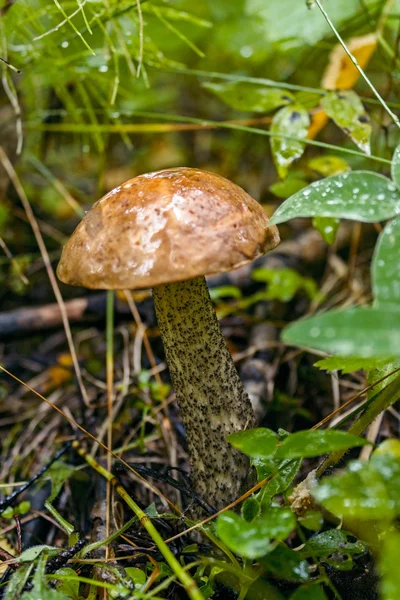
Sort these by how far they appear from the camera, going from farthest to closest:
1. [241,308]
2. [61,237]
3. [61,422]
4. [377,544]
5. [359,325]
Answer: [61,237] → [241,308] → [61,422] → [377,544] → [359,325]

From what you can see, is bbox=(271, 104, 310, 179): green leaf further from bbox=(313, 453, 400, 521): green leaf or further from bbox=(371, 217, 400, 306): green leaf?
bbox=(313, 453, 400, 521): green leaf

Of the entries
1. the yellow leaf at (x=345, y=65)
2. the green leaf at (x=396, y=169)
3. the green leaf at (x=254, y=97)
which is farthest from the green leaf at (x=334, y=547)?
the yellow leaf at (x=345, y=65)

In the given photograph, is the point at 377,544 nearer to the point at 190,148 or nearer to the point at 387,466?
the point at 387,466

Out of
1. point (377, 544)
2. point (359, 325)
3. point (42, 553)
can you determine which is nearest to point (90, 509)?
point (42, 553)

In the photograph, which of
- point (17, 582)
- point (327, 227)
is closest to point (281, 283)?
point (327, 227)

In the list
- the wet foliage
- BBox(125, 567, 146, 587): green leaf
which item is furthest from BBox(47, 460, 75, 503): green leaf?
BBox(125, 567, 146, 587): green leaf

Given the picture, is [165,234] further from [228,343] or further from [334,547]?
[228,343]

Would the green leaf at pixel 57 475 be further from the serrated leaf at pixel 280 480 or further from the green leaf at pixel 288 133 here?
the green leaf at pixel 288 133
